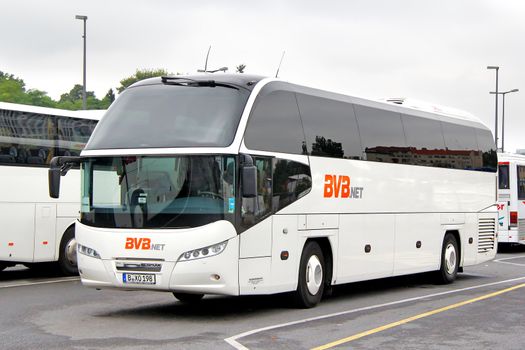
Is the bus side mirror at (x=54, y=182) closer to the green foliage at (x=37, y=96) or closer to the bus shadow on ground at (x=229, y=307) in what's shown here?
the bus shadow on ground at (x=229, y=307)

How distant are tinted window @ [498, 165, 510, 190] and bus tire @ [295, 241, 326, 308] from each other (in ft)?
65.4

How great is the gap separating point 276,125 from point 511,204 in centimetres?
2119

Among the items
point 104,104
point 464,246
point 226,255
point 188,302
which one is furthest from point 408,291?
point 104,104

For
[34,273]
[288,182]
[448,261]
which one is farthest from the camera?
[34,273]

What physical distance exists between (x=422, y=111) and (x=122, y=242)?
8.87 metres

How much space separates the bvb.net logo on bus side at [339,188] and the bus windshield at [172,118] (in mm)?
2597

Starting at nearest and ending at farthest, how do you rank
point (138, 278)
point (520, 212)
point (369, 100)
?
point (138, 278), point (369, 100), point (520, 212)

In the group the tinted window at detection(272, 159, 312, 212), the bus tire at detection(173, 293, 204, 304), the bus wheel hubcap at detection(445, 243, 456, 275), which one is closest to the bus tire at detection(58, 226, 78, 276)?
the bus tire at detection(173, 293, 204, 304)

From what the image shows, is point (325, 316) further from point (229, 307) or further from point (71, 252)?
point (71, 252)

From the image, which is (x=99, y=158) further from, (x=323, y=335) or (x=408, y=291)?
(x=408, y=291)

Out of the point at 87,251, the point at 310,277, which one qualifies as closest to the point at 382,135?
the point at 310,277

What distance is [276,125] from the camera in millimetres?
13469

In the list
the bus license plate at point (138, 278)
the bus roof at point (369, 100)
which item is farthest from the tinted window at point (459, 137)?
the bus license plate at point (138, 278)

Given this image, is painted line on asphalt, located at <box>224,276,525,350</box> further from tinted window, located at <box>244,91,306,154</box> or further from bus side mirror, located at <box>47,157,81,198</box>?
bus side mirror, located at <box>47,157,81,198</box>
